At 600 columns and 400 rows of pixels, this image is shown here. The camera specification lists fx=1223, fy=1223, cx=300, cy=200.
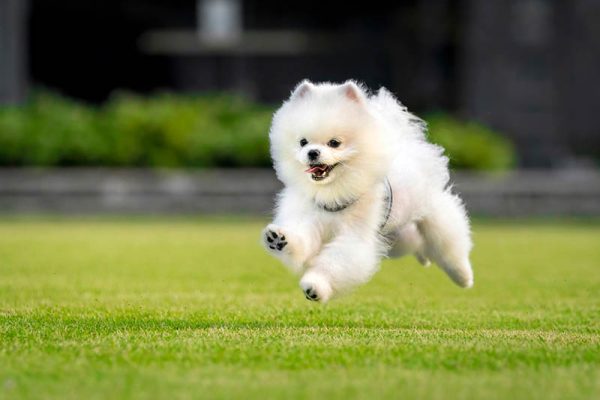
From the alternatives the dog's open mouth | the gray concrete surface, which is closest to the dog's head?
the dog's open mouth

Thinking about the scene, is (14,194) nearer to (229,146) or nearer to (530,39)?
(229,146)

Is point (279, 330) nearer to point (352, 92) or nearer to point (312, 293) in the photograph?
point (312, 293)

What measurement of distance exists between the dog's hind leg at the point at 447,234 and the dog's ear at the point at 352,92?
3.58 feet

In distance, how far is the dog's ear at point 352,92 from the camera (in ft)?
21.6

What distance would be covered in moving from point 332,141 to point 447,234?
4.24 ft

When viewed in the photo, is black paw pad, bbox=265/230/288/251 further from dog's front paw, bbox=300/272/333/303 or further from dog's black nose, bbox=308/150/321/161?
dog's black nose, bbox=308/150/321/161

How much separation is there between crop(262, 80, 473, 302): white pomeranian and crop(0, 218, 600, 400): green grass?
369 mm

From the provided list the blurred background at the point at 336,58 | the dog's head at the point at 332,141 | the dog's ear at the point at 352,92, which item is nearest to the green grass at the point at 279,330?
the dog's head at the point at 332,141

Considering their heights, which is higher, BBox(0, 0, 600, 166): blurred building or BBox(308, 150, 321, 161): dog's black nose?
BBox(308, 150, 321, 161): dog's black nose

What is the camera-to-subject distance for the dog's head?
6500 millimetres

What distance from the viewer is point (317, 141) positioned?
6520 mm

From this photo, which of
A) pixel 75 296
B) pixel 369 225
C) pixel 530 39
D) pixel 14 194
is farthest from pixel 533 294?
pixel 530 39

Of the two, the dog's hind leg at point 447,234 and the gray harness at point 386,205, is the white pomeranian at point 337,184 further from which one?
the dog's hind leg at point 447,234

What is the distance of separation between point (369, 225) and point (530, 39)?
802 inches
